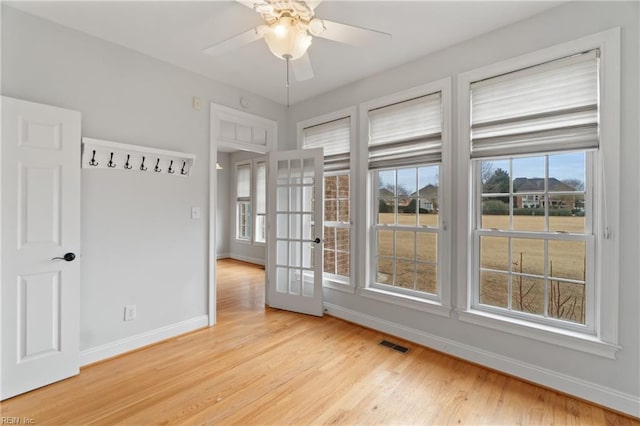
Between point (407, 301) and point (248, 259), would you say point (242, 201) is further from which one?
point (407, 301)

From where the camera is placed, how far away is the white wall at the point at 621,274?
1858mm

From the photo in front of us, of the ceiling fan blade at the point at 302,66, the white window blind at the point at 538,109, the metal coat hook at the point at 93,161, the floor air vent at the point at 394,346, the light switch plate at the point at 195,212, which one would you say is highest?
the ceiling fan blade at the point at 302,66

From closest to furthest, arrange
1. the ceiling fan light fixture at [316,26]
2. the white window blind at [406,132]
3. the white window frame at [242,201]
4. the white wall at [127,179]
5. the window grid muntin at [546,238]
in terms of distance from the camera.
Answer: the ceiling fan light fixture at [316,26] → the window grid muntin at [546,238] → the white wall at [127,179] → the white window blind at [406,132] → the white window frame at [242,201]

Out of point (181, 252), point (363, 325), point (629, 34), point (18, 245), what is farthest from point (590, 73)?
point (18, 245)

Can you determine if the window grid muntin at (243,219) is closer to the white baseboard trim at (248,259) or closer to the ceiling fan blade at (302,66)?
the white baseboard trim at (248,259)

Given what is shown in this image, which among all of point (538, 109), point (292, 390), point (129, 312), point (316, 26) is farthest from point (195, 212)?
point (538, 109)

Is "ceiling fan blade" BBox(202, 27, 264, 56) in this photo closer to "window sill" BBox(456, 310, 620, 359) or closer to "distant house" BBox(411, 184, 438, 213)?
"distant house" BBox(411, 184, 438, 213)

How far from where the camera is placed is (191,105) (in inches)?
122

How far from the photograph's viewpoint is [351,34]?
1.74m

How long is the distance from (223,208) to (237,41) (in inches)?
235

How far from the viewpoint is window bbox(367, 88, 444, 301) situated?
2.80 m

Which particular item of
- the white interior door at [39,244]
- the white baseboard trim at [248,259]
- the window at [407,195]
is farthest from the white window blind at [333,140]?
the white baseboard trim at [248,259]

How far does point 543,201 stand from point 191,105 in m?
3.37

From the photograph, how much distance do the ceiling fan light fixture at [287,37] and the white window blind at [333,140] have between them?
1.76m
